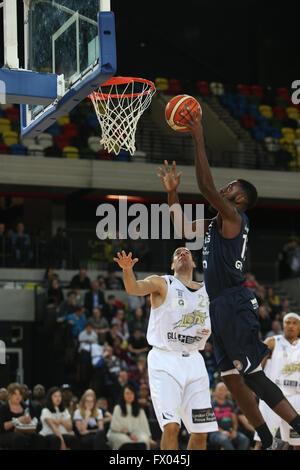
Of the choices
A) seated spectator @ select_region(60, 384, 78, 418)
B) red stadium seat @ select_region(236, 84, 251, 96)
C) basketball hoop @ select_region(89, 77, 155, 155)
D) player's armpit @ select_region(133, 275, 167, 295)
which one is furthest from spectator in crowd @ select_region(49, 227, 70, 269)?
player's armpit @ select_region(133, 275, 167, 295)

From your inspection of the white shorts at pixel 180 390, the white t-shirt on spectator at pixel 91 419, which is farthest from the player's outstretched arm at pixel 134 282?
the white t-shirt on spectator at pixel 91 419

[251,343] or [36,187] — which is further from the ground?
[36,187]

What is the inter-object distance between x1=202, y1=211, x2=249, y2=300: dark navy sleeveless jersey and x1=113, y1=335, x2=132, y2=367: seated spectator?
367 inches

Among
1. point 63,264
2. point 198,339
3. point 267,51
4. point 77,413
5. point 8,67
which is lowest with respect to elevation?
point 77,413

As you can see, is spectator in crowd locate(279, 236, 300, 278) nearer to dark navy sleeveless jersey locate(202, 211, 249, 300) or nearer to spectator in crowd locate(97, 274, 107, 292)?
spectator in crowd locate(97, 274, 107, 292)

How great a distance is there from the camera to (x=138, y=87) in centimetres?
907

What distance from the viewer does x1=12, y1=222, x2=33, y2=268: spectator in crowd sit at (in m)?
19.5

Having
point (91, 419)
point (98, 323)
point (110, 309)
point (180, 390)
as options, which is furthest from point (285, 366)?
point (110, 309)

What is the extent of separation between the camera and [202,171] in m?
6.30

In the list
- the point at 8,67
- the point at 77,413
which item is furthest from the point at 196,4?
the point at 8,67

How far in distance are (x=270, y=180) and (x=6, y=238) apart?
7177mm

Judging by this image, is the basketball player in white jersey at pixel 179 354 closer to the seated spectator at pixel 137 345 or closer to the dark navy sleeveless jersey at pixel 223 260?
the dark navy sleeveless jersey at pixel 223 260

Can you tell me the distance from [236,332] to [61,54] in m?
3.20

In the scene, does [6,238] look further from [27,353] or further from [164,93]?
[164,93]
